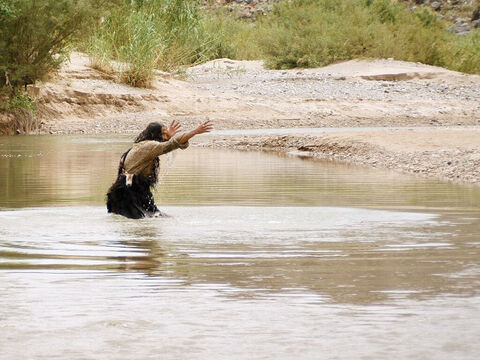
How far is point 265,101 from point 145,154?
2266cm

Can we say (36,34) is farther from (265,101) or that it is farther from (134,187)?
(134,187)

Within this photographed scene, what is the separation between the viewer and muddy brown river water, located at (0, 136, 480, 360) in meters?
5.58

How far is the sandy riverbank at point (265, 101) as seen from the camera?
30953mm

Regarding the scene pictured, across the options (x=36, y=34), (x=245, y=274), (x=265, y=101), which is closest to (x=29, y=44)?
(x=36, y=34)

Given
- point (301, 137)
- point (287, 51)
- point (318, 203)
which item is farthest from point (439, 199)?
point (287, 51)

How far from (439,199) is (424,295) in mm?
6736

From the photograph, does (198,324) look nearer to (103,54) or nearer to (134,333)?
(134,333)

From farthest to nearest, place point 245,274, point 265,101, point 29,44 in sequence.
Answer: point 265,101 → point 29,44 → point 245,274

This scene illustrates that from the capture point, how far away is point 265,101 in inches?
1320

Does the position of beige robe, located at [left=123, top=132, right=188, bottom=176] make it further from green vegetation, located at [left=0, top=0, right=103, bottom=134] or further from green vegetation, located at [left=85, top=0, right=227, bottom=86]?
green vegetation, located at [left=85, top=0, right=227, bottom=86]

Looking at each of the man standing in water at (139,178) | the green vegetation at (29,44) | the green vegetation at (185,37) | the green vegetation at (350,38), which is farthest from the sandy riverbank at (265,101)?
the man standing in water at (139,178)

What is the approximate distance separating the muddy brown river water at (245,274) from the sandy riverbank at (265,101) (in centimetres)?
1192

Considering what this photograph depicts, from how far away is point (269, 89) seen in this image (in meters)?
35.5

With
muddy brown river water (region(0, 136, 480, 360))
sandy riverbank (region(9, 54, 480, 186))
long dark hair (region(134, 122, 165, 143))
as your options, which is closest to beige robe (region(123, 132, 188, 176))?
long dark hair (region(134, 122, 165, 143))
